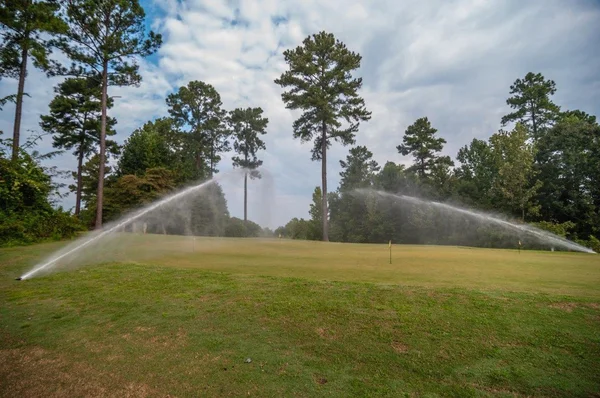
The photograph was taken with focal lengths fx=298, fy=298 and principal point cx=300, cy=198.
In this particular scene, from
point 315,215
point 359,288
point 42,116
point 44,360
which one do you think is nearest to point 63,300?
point 44,360

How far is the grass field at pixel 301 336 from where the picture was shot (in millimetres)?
3752

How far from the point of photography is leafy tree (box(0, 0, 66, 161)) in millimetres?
18453

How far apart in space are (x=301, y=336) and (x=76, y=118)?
42.4 metres

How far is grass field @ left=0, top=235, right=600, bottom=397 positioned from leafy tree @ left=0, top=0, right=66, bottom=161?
718 inches

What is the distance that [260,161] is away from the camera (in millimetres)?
52719

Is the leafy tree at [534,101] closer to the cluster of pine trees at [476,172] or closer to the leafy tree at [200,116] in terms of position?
the cluster of pine trees at [476,172]

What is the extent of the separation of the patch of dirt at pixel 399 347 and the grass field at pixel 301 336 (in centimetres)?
3

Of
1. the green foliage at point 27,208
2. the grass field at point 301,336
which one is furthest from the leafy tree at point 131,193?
the grass field at point 301,336

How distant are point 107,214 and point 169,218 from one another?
7.94 m

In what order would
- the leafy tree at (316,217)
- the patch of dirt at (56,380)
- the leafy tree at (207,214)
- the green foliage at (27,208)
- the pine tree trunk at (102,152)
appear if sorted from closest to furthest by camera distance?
the patch of dirt at (56,380)
the green foliage at (27,208)
the pine tree trunk at (102,152)
the leafy tree at (207,214)
the leafy tree at (316,217)

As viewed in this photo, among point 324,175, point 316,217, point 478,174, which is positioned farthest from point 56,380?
point 316,217

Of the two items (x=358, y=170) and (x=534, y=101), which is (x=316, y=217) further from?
(x=534, y=101)

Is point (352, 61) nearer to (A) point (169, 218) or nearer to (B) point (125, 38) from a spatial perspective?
(B) point (125, 38)

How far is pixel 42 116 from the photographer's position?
33.5 metres
